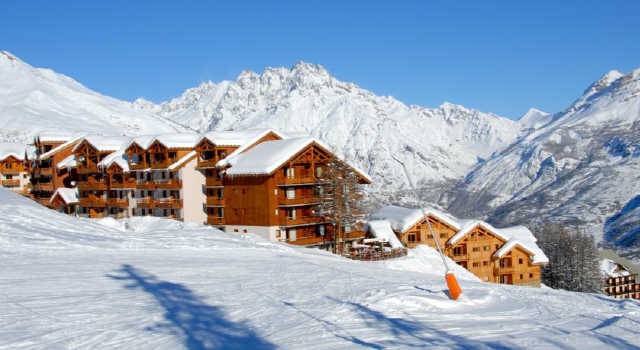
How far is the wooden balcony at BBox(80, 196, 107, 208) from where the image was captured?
66750mm

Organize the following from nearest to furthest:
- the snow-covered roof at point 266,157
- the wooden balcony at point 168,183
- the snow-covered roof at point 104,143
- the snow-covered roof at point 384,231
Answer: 1. the snow-covered roof at point 266,157
2. the snow-covered roof at point 384,231
3. the wooden balcony at point 168,183
4. the snow-covered roof at point 104,143

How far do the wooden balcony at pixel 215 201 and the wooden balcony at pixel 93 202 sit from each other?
17762 millimetres

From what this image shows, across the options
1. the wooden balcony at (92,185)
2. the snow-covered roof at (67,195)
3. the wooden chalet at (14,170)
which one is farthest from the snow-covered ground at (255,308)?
the wooden chalet at (14,170)

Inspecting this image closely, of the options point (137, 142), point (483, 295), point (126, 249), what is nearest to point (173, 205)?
point (137, 142)

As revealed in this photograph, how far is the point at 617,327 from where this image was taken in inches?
538

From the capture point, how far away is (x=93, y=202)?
67.7 meters

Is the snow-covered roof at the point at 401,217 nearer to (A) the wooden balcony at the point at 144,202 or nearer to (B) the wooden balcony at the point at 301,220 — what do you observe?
(B) the wooden balcony at the point at 301,220

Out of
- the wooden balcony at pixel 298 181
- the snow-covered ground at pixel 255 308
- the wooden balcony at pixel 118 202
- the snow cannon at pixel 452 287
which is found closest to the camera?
the snow-covered ground at pixel 255 308

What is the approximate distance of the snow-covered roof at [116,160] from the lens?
207 feet

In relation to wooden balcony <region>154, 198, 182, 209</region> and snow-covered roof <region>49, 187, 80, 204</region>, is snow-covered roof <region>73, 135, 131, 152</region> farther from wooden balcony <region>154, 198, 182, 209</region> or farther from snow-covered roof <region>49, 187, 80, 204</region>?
wooden balcony <region>154, 198, 182, 209</region>

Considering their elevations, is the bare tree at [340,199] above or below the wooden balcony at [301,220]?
above

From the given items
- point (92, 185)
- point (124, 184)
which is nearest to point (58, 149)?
point (92, 185)

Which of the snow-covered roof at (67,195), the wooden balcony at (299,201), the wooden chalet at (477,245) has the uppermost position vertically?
the snow-covered roof at (67,195)

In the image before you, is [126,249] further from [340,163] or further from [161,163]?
[161,163]
